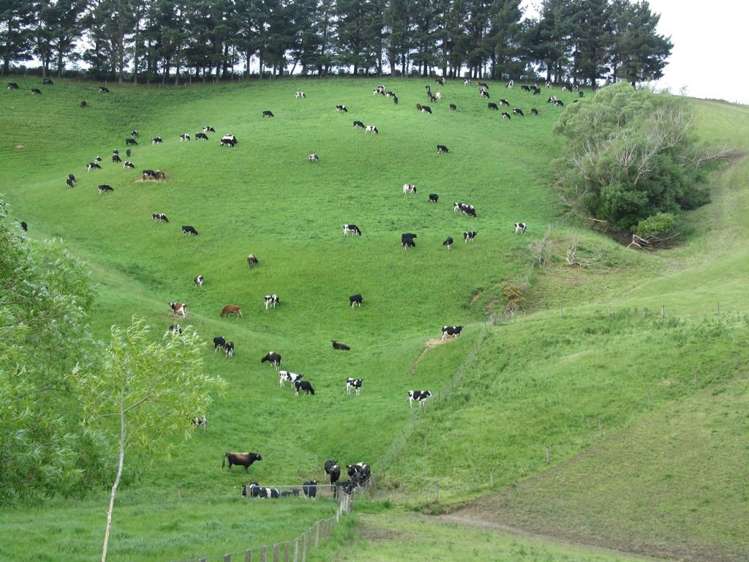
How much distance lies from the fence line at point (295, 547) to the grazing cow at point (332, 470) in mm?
4173

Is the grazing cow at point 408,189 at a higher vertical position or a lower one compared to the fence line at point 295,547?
higher

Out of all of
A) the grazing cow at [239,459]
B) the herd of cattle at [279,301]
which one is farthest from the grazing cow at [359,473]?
the grazing cow at [239,459]

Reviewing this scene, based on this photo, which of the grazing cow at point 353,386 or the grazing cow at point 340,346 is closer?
the grazing cow at point 353,386

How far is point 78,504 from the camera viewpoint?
2925cm

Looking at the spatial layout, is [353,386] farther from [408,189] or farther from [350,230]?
[408,189]

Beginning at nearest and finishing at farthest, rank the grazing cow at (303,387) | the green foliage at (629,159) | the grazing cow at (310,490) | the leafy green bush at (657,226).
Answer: the grazing cow at (310,490), the grazing cow at (303,387), the leafy green bush at (657,226), the green foliage at (629,159)

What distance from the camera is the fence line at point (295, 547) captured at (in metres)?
19.6

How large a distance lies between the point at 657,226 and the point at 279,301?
3134 cm

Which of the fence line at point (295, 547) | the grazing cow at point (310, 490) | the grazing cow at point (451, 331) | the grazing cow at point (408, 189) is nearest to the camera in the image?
the fence line at point (295, 547)

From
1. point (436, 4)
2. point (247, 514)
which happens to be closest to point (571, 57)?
point (436, 4)

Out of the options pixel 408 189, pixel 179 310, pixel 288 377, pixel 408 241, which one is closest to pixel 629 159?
pixel 408 189

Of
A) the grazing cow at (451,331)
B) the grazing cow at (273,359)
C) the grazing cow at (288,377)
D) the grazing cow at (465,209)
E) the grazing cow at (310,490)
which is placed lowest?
the grazing cow at (310,490)

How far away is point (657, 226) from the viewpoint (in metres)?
69.2

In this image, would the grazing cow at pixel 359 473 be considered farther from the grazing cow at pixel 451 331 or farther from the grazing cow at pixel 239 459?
the grazing cow at pixel 451 331
